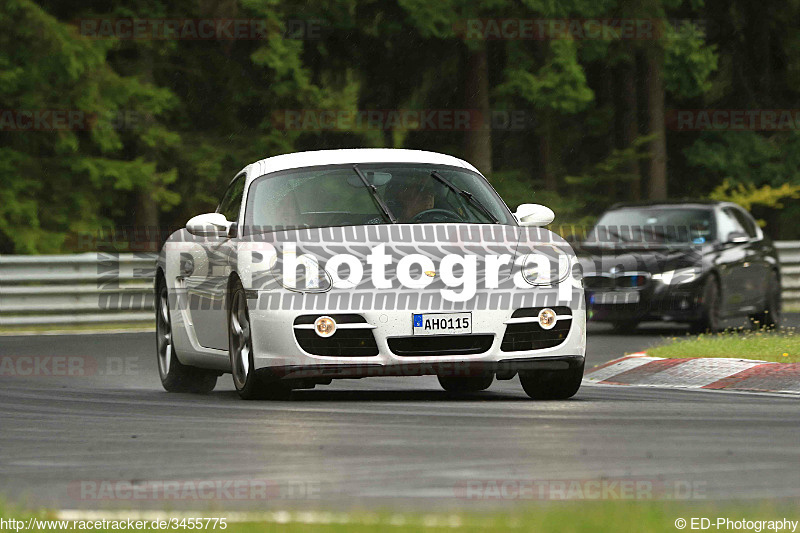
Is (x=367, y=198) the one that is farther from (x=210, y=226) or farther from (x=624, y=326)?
(x=624, y=326)

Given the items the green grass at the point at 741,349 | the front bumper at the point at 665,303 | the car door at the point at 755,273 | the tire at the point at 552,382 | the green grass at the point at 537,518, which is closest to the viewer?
the green grass at the point at 537,518

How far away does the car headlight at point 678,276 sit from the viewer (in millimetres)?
19078

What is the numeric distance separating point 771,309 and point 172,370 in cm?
982

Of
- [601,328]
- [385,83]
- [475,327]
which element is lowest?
[601,328]

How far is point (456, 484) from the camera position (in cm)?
690

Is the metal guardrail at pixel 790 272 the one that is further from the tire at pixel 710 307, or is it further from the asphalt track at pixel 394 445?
the asphalt track at pixel 394 445

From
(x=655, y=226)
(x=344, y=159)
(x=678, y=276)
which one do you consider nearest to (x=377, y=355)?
(x=344, y=159)

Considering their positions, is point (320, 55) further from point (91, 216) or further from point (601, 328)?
point (601, 328)

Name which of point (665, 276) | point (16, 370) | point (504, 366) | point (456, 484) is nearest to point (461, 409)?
point (504, 366)

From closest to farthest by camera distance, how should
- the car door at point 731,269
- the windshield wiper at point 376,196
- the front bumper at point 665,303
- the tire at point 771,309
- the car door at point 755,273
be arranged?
1. the windshield wiper at point 376,196
2. the front bumper at point 665,303
3. the car door at point 731,269
4. the car door at point 755,273
5. the tire at point 771,309

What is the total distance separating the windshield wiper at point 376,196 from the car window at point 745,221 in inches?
390

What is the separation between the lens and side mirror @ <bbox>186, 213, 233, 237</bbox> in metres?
11.4

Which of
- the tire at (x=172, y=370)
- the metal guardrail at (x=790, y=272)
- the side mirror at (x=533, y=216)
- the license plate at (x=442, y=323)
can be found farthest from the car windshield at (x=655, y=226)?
the license plate at (x=442, y=323)

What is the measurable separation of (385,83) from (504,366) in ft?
84.1
